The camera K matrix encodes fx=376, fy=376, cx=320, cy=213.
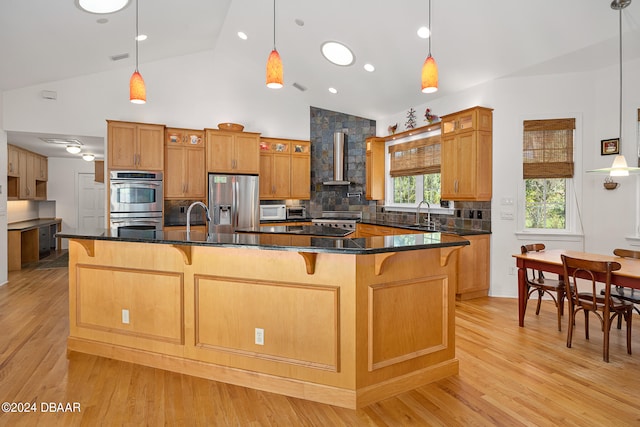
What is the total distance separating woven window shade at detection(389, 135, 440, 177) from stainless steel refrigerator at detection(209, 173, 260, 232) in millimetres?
2543

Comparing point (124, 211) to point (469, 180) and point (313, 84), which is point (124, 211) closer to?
point (313, 84)

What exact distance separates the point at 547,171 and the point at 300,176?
4.10 metres

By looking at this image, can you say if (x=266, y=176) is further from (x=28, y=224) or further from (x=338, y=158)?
(x=28, y=224)

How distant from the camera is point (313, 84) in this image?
6.68m

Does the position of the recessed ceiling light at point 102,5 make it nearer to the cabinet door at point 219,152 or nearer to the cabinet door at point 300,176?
the cabinet door at point 219,152

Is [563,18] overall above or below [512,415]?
A: above

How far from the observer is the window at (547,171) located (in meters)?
4.78

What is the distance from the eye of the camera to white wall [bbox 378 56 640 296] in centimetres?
431

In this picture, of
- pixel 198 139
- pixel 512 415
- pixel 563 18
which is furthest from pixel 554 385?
pixel 198 139

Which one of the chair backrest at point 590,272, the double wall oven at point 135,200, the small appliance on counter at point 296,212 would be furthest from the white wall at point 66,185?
the chair backrest at point 590,272

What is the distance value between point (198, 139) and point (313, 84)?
222cm

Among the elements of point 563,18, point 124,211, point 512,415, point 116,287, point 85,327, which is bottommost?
point 512,415

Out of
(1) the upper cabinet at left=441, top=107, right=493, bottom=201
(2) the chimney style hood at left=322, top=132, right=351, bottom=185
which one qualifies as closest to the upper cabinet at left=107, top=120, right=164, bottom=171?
(2) the chimney style hood at left=322, top=132, right=351, bottom=185

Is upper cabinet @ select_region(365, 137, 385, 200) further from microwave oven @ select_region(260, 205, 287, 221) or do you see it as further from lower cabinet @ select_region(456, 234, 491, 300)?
lower cabinet @ select_region(456, 234, 491, 300)
